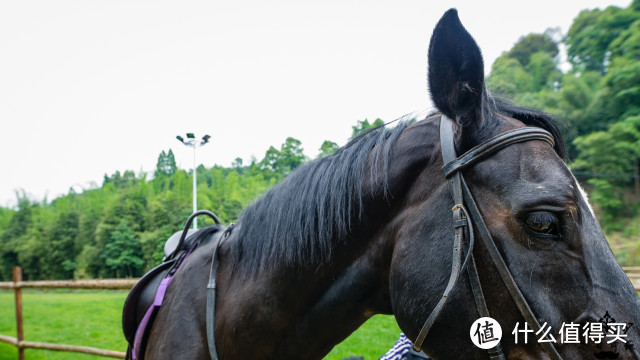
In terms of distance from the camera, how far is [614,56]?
3747 cm

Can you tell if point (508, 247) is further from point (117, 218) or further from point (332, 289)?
point (117, 218)

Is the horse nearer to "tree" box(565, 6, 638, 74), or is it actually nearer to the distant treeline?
the distant treeline

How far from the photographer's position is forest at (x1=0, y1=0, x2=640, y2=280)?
2380 centimetres

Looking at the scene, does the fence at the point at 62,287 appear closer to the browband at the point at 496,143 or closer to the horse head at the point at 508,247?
the horse head at the point at 508,247

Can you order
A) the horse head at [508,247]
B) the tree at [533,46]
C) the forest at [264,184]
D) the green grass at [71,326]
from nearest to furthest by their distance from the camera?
1. the horse head at [508,247]
2. the green grass at [71,326]
3. the forest at [264,184]
4. the tree at [533,46]

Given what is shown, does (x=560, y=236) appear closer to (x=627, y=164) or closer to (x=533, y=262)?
(x=533, y=262)

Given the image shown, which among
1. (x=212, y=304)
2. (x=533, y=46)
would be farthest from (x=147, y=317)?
(x=533, y=46)

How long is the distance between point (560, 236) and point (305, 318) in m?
0.94

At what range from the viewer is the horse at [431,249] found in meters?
0.95

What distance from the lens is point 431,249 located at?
1107 millimetres

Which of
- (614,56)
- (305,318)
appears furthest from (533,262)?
(614,56)

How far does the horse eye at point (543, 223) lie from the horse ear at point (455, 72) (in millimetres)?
341

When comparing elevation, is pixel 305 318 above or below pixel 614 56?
below

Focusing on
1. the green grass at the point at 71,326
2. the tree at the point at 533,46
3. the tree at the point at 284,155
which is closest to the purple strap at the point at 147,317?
the green grass at the point at 71,326
